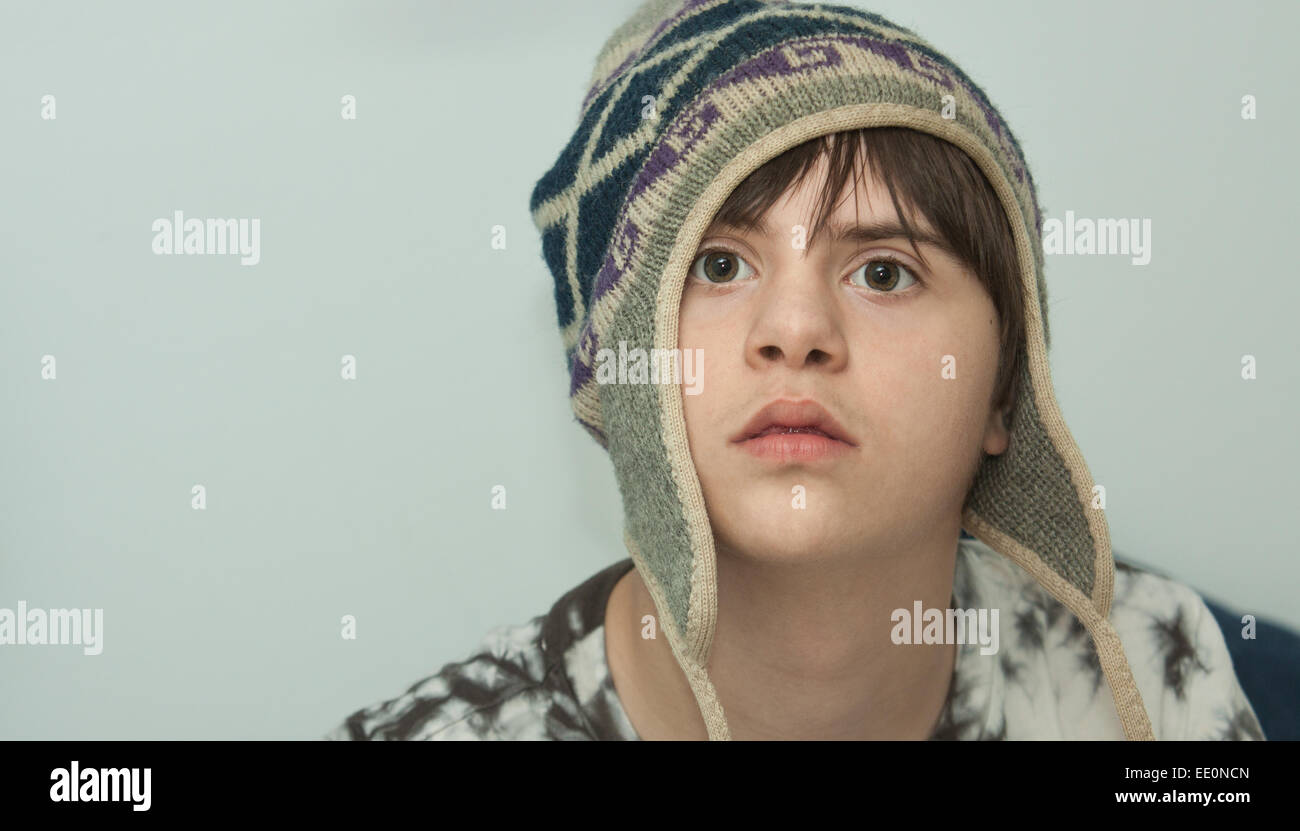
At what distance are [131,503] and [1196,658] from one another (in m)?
1.79

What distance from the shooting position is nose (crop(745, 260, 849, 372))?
140cm

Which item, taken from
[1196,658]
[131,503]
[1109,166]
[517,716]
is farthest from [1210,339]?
[131,503]

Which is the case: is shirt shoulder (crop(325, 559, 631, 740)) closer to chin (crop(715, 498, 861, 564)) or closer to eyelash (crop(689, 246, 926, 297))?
chin (crop(715, 498, 861, 564))

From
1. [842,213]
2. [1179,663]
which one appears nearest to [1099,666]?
[1179,663]

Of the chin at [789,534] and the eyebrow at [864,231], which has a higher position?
the eyebrow at [864,231]

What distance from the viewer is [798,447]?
4.67ft

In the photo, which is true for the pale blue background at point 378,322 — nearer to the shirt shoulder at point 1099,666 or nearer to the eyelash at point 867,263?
the shirt shoulder at point 1099,666

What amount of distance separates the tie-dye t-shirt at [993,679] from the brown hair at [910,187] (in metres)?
0.60

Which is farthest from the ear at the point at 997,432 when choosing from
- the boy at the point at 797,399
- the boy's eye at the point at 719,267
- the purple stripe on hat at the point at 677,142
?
the purple stripe on hat at the point at 677,142

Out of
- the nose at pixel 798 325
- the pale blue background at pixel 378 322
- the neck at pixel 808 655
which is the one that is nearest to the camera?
the nose at pixel 798 325

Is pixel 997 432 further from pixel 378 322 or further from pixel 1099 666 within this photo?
pixel 378 322

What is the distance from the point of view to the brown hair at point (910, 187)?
1.45 meters

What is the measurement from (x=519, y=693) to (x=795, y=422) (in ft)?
2.20
